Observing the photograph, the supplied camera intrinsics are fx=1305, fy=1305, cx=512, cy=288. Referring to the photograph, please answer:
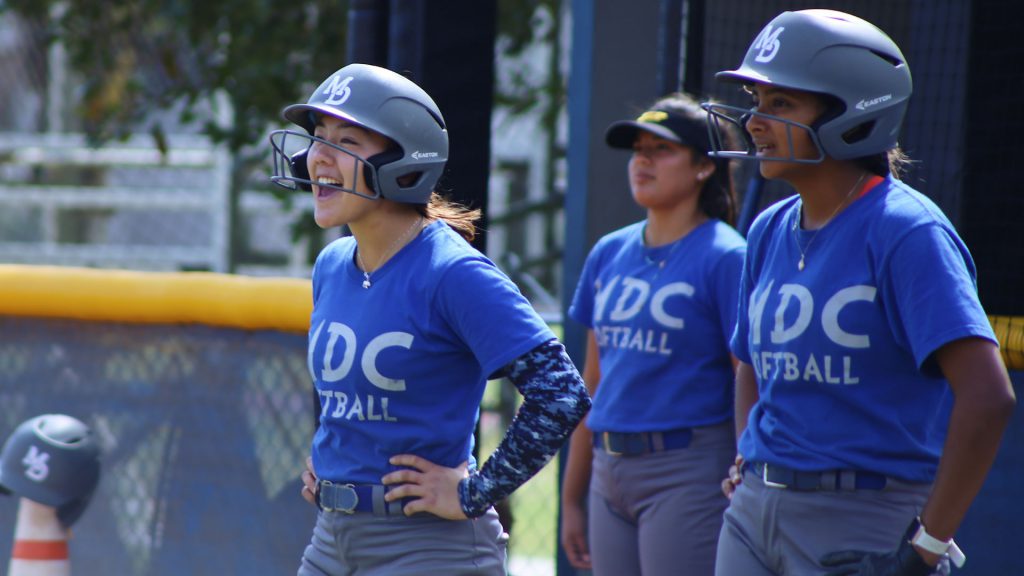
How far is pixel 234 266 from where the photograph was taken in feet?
30.4

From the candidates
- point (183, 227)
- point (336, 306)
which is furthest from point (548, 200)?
point (336, 306)

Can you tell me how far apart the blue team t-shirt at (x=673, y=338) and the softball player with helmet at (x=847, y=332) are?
3.11 feet

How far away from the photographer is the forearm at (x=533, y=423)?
2.68 m

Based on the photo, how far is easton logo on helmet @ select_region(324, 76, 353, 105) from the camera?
9.30 ft

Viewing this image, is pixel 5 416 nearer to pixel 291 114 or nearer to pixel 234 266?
pixel 291 114

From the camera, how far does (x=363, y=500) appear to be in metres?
2.79

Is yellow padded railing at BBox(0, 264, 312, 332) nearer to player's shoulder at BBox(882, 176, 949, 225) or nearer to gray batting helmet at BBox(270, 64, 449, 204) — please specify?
gray batting helmet at BBox(270, 64, 449, 204)

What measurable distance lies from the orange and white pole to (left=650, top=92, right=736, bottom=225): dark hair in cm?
250

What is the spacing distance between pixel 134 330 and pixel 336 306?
2.13 m

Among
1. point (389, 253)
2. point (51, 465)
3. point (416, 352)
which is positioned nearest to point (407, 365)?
point (416, 352)

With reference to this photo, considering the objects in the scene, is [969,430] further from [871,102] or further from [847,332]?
[871,102]

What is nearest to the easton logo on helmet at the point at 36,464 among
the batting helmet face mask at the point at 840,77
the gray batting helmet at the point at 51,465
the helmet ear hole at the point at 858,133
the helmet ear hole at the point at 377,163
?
the gray batting helmet at the point at 51,465

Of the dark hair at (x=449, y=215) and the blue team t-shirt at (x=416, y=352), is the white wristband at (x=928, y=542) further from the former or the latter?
the dark hair at (x=449, y=215)

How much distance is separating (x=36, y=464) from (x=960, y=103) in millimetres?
3768
